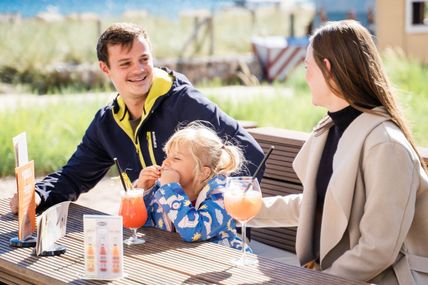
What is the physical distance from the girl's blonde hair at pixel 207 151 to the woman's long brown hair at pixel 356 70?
583 millimetres

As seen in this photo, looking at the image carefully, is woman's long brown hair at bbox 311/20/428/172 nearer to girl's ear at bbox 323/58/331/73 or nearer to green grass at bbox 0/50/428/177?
girl's ear at bbox 323/58/331/73

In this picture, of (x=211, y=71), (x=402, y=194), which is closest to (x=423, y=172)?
(x=402, y=194)

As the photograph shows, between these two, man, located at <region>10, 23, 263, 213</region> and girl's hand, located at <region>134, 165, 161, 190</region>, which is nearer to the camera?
girl's hand, located at <region>134, 165, 161, 190</region>

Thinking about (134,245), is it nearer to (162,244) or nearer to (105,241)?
(162,244)

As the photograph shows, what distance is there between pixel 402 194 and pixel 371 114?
32cm

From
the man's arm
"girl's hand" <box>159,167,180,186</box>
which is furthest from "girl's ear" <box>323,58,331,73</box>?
the man's arm

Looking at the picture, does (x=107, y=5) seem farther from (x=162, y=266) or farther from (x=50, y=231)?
(x=162, y=266)

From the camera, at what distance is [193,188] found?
11.9 ft

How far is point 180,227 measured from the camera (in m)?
3.32

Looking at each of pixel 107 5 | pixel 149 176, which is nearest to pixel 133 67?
pixel 149 176

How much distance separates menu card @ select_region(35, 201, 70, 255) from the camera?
3215 millimetres

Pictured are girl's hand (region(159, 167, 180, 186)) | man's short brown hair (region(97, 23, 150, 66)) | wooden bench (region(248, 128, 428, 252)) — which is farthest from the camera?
wooden bench (region(248, 128, 428, 252))

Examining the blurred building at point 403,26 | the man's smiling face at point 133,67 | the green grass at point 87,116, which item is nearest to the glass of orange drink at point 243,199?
the man's smiling face at point 133,67

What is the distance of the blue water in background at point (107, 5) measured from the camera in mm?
66938
